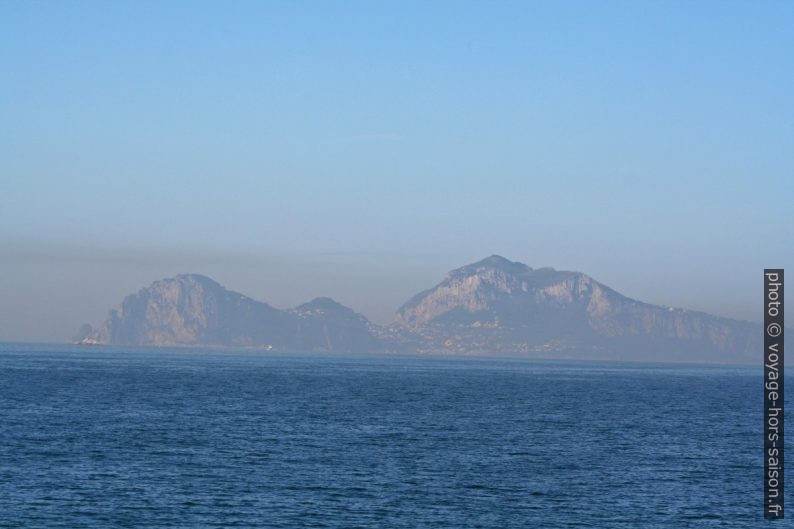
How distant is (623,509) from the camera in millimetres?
59531

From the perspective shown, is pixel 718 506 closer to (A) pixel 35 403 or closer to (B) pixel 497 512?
(B) pixel 497 512

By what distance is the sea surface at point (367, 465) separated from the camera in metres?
56.2

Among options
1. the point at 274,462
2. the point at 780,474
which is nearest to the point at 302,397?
the point at 274,462

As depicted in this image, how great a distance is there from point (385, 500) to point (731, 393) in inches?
5771

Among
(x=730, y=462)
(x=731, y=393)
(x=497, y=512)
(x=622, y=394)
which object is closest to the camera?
(x=497, y=512)

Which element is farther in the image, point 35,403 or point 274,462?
point 35,403

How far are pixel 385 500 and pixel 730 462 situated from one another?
3208 cm

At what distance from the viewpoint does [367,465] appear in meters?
71.6

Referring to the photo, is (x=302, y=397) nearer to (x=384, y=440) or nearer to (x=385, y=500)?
(x=384, y=440)

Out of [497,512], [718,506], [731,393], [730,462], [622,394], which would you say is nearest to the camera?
[497,512]

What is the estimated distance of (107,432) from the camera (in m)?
87.1

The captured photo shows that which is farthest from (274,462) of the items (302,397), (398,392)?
(398,392)

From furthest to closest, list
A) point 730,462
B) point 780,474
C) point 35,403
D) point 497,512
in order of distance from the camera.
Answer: point 35,403 < point 730,462 < point 780,474 < point 497,512

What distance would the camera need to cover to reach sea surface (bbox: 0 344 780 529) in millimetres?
56219
